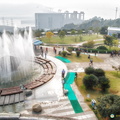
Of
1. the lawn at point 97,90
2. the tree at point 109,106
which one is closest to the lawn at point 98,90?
the lawn at point 97,90

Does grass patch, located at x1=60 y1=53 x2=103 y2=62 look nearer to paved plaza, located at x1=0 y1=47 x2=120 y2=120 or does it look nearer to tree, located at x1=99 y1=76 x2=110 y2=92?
paved plaza, located at x1=0 y1=47 x2=120 y2=120

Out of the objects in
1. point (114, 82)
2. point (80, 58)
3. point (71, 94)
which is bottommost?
point (71, 94)

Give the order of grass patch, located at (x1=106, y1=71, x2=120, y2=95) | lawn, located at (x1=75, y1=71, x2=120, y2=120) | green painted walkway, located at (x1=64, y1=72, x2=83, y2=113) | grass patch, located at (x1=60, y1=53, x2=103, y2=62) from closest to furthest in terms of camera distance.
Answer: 1. green painted walkway, located at (x1=64, y1=72, x2=83, y2=113)
2. lawn, located at (x1=75, y1=71, x2=120, y2=120)
3. grass patch, located at (x1=106, y1=71, x2=120, y2=95)
4. grass patch, located at (x1=60, y1=53, x2=103, y2=62)

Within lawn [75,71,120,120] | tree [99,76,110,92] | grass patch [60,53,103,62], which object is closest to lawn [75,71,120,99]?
lawn [75,71,120,120]

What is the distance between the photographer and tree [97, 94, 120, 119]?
10.4 metres

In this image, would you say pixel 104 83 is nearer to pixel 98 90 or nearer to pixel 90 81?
pixel 98 90

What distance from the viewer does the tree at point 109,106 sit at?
10.4 meters

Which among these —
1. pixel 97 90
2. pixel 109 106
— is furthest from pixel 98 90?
pixel 109 106

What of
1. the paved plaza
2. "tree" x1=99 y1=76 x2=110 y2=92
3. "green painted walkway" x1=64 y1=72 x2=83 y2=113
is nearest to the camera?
the paved plaza

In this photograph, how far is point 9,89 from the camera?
14836 millimetres

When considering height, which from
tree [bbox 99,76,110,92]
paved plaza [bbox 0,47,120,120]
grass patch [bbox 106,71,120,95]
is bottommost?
paved plaza [bbox 0,47,120,120]

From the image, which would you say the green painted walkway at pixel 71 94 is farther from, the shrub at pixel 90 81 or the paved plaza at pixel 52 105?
the shrub at pixel 90 81

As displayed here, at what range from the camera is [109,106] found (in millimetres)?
10805

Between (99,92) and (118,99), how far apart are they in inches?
160
